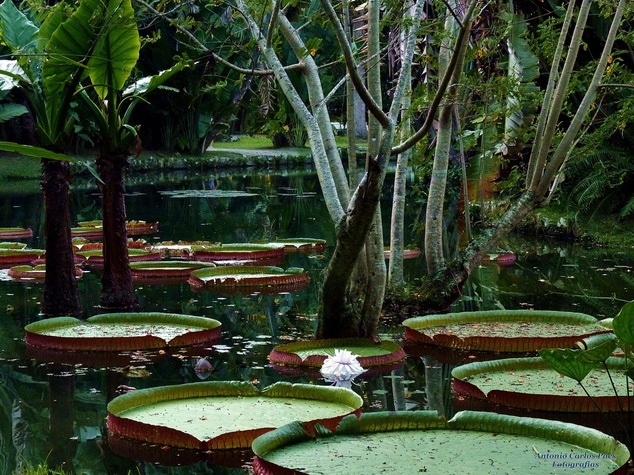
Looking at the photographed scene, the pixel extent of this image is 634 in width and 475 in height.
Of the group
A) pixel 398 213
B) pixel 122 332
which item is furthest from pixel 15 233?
pixel 398 213

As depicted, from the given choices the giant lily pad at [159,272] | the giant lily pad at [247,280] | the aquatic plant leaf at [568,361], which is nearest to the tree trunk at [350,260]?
the aquatic plant leaf at [568,361]

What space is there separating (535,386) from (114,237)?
4488mm

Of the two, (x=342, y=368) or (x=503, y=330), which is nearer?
(x=342, y=368)

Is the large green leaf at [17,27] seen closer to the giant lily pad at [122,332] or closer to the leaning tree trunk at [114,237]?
the leaning tree trunk at [114,237]

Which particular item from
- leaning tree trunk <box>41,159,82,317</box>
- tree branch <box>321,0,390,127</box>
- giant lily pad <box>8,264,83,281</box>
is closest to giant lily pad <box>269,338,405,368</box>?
tree branch <box>321,0,390,127</box>

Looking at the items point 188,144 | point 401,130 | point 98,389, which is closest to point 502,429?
point 98,389

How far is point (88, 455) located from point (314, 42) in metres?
3.04

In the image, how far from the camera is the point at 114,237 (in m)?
9.13

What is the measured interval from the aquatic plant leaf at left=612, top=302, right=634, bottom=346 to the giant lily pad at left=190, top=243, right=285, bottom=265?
8.85 m

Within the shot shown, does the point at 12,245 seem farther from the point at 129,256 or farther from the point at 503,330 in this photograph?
the point at 503,330

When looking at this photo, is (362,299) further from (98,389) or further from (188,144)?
(188,144)

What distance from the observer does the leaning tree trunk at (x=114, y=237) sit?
358 inches

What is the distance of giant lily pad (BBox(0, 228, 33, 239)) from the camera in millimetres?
14971

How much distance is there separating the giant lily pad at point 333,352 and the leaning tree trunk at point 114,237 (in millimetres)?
2625
